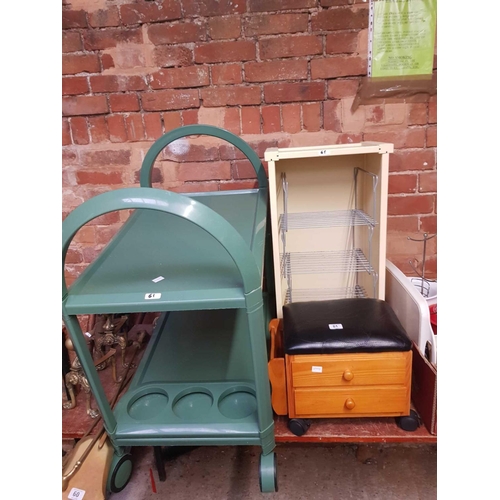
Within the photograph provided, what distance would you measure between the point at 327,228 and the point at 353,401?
0.68 meters

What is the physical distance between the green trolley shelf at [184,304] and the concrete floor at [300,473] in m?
0.27

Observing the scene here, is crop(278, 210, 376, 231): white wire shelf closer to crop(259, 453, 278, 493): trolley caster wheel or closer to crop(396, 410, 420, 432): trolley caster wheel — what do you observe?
crop(396, 410, 420, 432): trolley caster wheel

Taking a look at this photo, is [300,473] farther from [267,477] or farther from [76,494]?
[76,494]

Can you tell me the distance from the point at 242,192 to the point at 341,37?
0.67 m

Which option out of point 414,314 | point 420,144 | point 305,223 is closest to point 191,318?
point 305,223

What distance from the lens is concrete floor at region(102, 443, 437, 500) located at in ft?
4.17

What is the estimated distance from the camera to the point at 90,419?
1.19 metres

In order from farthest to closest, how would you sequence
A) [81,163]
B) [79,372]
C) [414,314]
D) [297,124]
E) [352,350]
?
[81,163]
[297,124]
[79,372]
[414,314]
[352,350]

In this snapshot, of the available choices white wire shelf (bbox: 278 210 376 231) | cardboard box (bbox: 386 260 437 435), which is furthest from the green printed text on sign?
cardboard box (bbox: 386 260 437 435)

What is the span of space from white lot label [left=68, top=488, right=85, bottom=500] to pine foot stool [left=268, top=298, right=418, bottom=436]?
0.58m

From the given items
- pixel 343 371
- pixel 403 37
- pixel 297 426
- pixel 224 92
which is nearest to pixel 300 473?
pixel 297 426

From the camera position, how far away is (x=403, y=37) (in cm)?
138

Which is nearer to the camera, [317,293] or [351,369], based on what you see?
[351,369]

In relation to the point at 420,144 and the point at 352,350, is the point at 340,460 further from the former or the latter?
the point at 420,144
